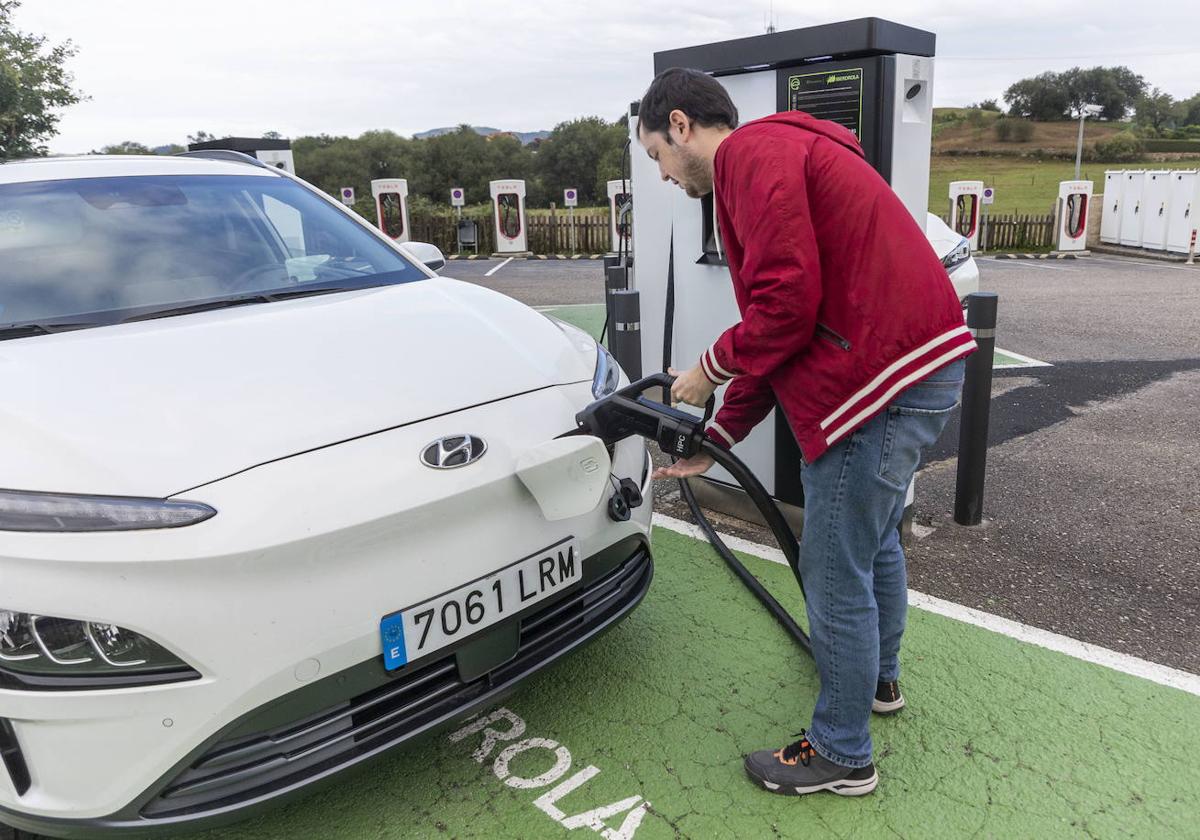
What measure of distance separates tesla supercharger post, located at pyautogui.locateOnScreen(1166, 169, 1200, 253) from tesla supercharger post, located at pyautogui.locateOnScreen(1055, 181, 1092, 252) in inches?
75.9

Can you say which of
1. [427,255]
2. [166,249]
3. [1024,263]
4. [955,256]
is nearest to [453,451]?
[166,249]

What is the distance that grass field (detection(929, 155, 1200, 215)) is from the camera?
3352 cm

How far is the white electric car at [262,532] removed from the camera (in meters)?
1.63

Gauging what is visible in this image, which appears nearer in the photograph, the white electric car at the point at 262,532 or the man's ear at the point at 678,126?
the white electric car at the point at 262,532

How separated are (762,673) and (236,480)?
5.84 ft

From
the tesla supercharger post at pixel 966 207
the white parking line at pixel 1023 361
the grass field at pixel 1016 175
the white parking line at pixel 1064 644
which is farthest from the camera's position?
the grass field at pixel 1016 175

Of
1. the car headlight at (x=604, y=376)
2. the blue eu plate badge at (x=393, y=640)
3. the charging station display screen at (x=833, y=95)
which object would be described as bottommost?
the blue eu plate badge at (x=393, y=640)

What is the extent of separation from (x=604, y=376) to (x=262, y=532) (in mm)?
1181

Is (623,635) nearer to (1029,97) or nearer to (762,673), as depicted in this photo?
(762,673)

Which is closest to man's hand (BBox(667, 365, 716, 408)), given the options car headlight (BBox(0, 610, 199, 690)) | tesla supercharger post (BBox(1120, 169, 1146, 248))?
car headlight (BBox(0, 610, 199, 690))

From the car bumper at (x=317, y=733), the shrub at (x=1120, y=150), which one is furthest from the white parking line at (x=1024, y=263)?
the shrub at (x=1120, y=150)

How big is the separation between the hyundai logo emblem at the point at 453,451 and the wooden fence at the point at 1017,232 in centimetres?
2128

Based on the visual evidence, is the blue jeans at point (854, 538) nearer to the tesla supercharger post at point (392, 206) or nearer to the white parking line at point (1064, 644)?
the white parking line at point (1064, 644)

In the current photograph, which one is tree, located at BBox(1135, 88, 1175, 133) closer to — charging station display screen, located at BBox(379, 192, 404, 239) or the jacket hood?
charging station display screen, located at BBox(379, 192, 404, 239)
